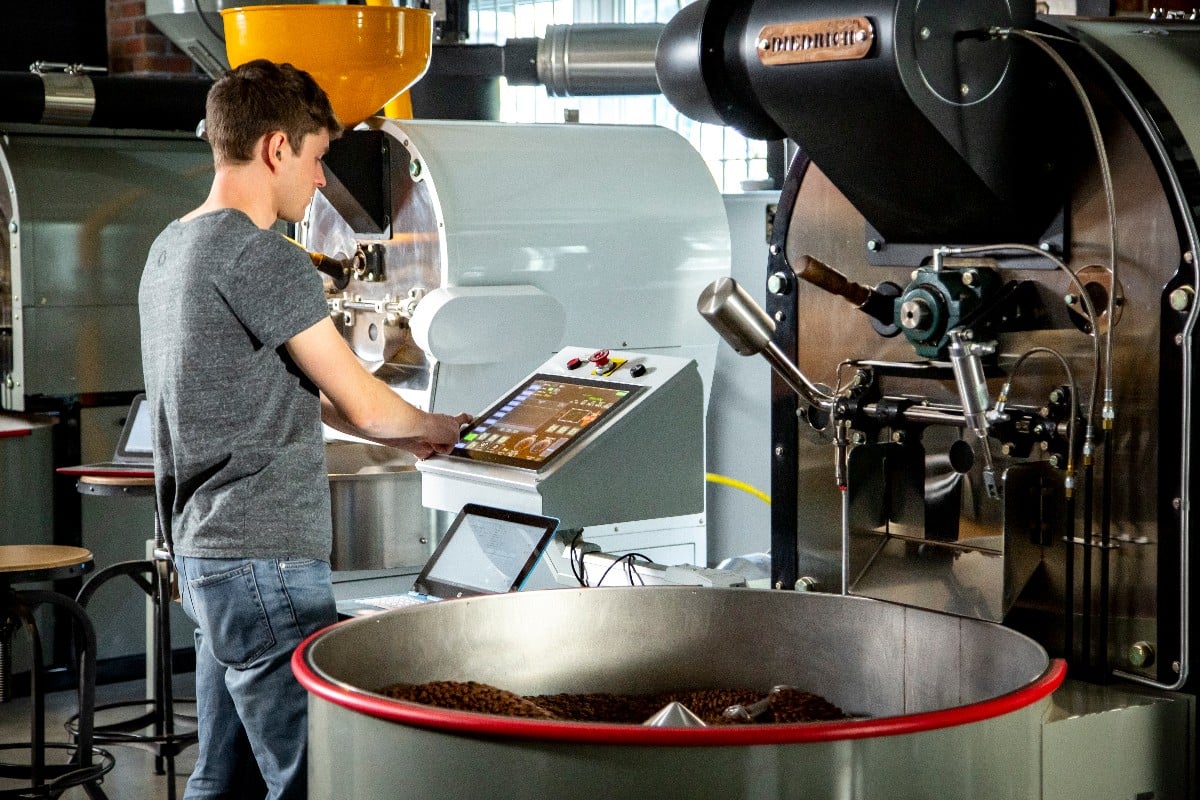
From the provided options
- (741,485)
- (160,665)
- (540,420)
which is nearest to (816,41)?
(540,420)

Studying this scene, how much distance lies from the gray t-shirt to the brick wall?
3.36m

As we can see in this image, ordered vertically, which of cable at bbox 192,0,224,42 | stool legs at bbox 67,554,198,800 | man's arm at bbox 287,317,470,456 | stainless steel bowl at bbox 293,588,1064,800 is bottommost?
stool legs at bbox 67,554,198,800

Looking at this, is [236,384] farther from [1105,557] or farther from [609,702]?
[1105,557]

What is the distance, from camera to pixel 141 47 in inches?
218

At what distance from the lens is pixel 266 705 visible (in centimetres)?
236

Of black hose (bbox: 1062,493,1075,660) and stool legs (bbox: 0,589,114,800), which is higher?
black hose (bbox: 1062,493,1075,660)

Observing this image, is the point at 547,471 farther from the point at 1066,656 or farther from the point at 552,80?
the point at 552,80

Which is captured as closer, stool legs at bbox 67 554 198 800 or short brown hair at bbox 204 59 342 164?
short brown hair at bbox 204 59 342 164

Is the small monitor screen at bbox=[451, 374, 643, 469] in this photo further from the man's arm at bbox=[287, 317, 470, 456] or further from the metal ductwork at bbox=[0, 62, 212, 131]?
the metal ductwork at bbox=[0, 62, 212, 131]

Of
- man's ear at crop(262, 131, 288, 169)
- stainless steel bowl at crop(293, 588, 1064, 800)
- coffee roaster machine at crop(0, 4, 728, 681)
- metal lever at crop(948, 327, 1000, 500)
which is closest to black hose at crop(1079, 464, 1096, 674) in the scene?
metal lever at crop(948, 327, 1000, 500)

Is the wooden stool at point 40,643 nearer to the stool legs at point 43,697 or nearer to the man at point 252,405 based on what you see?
the stool legs at point 43,697

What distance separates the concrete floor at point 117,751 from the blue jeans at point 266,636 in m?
1.90

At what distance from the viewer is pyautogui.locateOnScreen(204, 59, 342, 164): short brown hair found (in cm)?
240

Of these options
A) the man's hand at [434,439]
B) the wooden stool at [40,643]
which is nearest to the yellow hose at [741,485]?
the wooden stool at [40,643]
